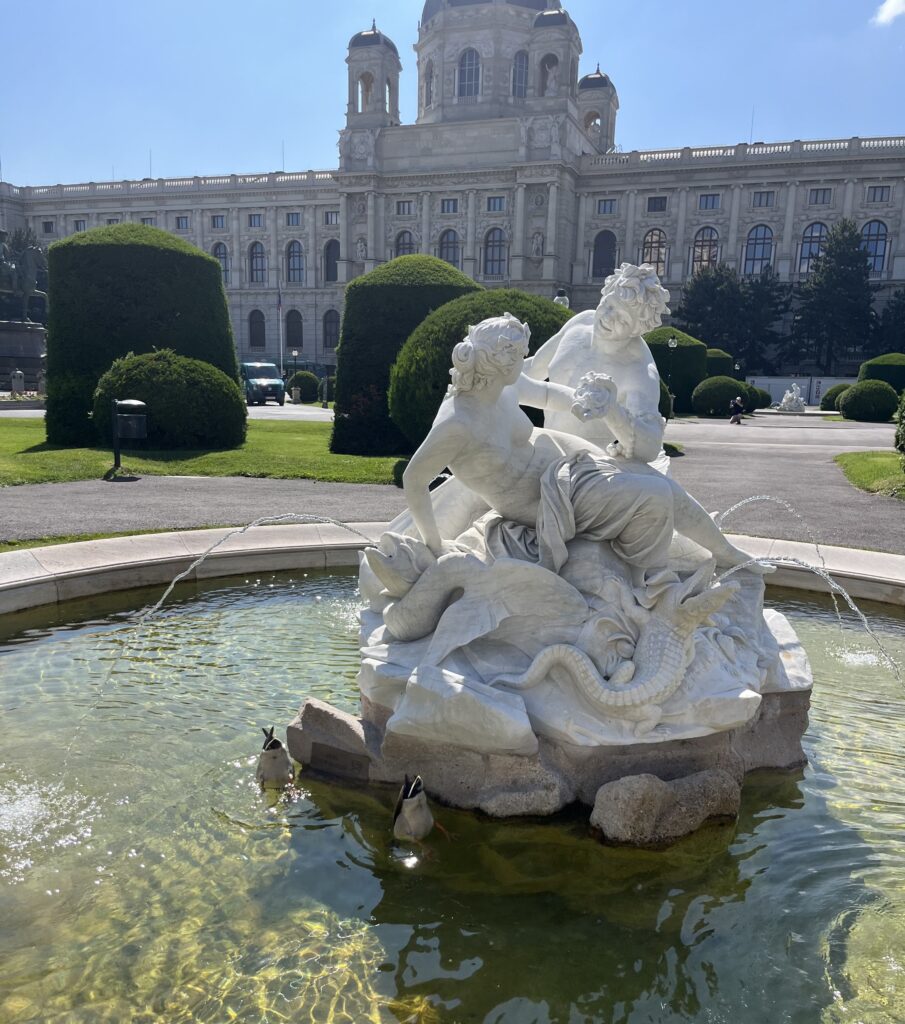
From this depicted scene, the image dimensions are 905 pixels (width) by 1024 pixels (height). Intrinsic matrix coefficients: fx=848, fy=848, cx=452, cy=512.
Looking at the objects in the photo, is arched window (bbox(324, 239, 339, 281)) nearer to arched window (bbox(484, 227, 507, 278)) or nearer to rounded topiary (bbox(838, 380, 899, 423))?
arched window (bbox(484, 227, 507, 278))

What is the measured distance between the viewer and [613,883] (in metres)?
3.10

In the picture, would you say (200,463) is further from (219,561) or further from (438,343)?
(219,561)

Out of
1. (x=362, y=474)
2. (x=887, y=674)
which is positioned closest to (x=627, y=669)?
(x=887, y=674)

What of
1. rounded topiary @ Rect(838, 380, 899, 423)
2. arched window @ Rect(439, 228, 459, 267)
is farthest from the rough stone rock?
arched window @ Rect(439, 228, 459, 267)

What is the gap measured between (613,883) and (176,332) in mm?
16392

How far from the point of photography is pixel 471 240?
5622 centimetres

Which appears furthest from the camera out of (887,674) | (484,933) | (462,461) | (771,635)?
(887,674)

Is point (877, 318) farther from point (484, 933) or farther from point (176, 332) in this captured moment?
point (484, 933)

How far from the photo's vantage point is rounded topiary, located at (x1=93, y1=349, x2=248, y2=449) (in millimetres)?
15430

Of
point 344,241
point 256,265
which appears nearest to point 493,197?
point 344,241

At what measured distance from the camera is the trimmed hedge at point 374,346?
53.8 feet

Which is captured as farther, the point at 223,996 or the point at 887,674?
the point at 887,674

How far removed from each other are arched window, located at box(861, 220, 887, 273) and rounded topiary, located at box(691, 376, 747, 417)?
25582mm

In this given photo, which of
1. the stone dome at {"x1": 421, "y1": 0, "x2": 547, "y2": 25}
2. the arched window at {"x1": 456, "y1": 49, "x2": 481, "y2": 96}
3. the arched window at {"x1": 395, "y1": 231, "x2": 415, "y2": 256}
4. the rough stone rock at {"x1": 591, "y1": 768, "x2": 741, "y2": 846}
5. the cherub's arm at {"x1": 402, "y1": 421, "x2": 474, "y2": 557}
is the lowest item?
the rough stone rock at {"x1": 591, "y1": 768, "x2": 741, "y2": 846}
